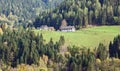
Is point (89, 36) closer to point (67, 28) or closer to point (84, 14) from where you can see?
point (67, 28)

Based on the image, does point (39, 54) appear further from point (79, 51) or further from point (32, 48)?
point (79, 51)

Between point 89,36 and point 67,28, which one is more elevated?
point 89,36

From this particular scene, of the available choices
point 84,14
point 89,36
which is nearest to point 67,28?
point 84,14

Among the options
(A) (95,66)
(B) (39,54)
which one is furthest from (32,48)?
(A) (95,66)

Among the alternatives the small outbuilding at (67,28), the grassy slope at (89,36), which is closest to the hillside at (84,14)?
the small outbuilding at (67,28)

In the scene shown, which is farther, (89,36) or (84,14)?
(84,14)

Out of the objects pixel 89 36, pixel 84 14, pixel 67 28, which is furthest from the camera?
pixel 84 14

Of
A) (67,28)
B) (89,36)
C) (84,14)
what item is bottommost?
(67,28)
